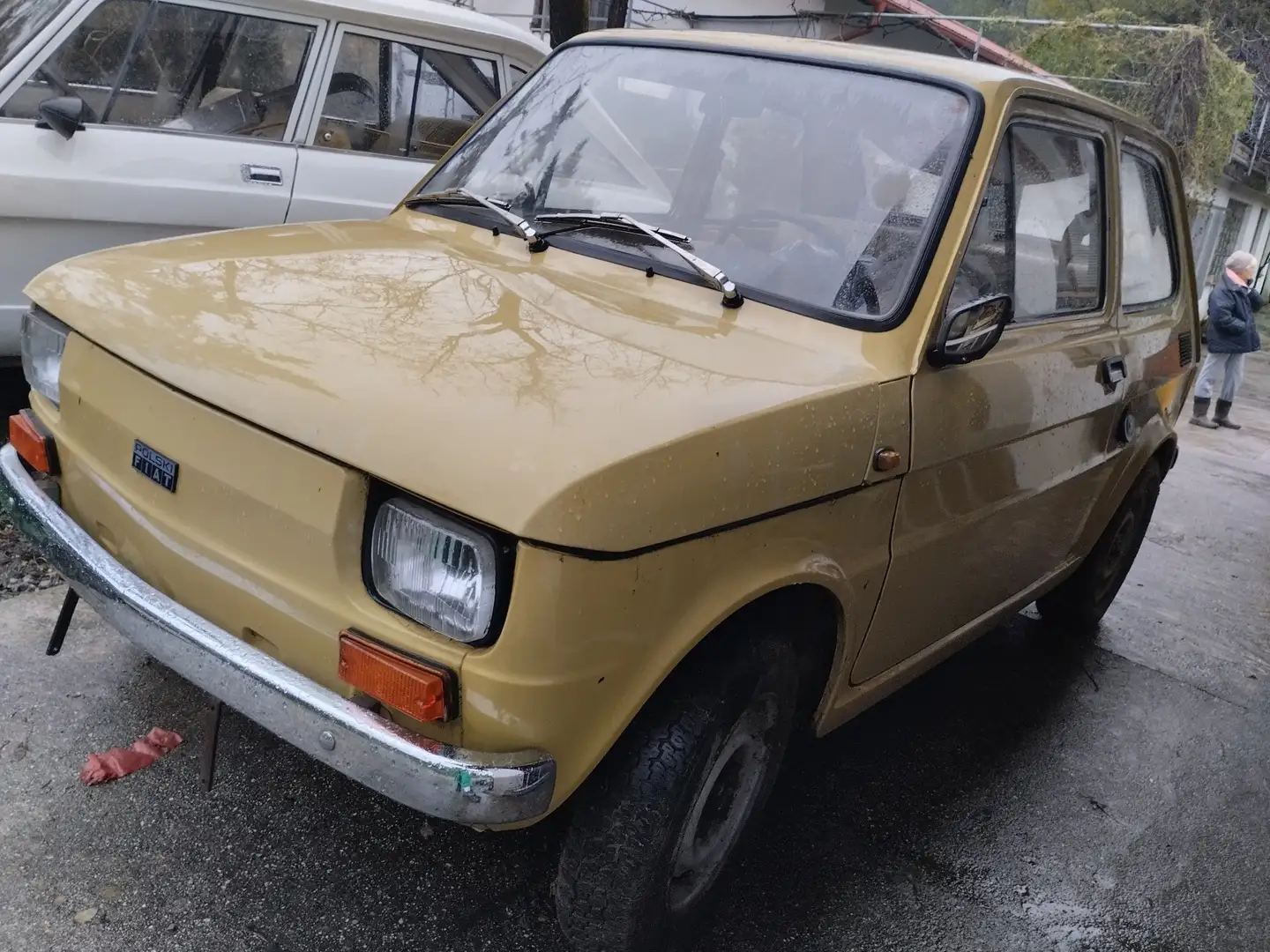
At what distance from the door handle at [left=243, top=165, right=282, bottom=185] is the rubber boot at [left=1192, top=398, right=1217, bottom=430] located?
8.62 m

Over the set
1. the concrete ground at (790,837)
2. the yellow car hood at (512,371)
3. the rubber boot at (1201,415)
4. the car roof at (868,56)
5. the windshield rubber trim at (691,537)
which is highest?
the car roof at (868,56)

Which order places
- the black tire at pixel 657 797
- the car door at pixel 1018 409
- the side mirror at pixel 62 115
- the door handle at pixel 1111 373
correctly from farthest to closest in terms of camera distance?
the side mirror at pixel 62 115 < the door handle at pixel 1111 373 < the car door at pixel 1018 409 < the black tire at pixel 657 797

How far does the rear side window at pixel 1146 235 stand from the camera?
3.72m

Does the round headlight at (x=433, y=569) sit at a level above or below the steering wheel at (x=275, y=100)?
below

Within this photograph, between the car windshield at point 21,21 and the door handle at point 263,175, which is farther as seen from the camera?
the door handle at point 263,175

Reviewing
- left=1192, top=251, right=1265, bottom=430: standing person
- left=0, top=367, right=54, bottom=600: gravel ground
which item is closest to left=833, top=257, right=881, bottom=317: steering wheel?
left=0, top=367, right=54, bottom=600: gravel ground

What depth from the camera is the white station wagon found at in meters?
4.40

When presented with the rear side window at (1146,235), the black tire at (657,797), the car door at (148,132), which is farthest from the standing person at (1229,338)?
the black tire at (657,797)

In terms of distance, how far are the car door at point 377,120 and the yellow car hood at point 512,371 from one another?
2.49 m

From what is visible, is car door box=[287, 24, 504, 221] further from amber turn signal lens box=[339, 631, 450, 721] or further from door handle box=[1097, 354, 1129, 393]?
amber turn signal lens box=[339, 631, 450, 721]

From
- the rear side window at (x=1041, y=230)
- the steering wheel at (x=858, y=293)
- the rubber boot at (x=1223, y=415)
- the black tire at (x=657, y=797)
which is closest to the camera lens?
the black tire at (x=657, y=797)

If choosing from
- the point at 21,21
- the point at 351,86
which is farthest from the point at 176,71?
the point at 351,86

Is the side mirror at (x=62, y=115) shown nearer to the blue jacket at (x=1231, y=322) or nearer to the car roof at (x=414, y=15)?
the car roof at (x=414, y=15)

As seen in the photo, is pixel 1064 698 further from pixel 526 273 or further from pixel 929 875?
pixel 526 273
